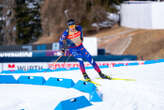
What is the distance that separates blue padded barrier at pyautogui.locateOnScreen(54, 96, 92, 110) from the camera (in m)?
4.28

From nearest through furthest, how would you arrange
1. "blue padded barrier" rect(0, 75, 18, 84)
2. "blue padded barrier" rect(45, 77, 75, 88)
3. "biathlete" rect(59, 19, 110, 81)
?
"blue padded barrier" rect(45, 77, 75, 88) < "blue padded barrier" rect(0, 75, 18, 84) < "biathlete" rect(59, 19, 110, 81)

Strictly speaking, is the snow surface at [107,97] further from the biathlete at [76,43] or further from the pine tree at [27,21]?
the pine tree at [27,21]

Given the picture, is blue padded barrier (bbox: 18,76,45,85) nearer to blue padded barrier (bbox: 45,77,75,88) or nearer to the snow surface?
blue padded barrier (bbox: 45,77,75,88)

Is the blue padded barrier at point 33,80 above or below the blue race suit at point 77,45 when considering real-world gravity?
below

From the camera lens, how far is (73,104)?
450 cm

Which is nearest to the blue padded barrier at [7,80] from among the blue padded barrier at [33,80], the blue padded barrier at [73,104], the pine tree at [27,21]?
the blue padded barrier at [33,80]

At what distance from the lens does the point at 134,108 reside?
4512 mm

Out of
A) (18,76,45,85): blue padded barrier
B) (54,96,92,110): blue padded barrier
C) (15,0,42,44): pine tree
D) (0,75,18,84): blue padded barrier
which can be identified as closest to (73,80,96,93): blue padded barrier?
(54,96,92,110): blue padded barrier

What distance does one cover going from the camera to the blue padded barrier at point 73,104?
14.0ft

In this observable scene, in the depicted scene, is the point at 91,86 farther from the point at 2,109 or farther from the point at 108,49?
the point at 108,49

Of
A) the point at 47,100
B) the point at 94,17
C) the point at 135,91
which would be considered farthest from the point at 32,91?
the point at 94,17

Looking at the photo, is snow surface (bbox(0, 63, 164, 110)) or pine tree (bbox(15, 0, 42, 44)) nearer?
snow surface (bbox(0, 63, 164, 110))

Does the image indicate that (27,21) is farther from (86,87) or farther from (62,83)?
(86,87)

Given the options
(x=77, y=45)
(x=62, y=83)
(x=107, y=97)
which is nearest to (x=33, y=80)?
(x=62, y=83)
